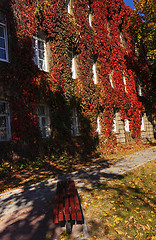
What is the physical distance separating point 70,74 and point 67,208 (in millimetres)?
10206

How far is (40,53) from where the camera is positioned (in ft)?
37.7

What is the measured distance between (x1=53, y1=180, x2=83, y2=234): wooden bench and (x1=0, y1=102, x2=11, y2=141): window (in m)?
5.62

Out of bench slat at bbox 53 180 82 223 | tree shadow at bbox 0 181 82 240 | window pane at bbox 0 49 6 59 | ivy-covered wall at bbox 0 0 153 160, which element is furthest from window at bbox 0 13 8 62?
bench slat at bbox 53 180 82 223

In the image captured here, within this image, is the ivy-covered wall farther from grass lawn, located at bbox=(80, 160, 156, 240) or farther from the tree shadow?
grass lawn, located at bbox=(80, 160, 156, 240)

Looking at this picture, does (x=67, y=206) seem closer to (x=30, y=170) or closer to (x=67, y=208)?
(x=67, y=208)

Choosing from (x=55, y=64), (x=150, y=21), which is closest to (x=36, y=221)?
(x=55, y=64)

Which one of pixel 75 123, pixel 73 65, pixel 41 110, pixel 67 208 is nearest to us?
pixel 67 208

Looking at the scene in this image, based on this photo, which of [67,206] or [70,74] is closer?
[67,206]

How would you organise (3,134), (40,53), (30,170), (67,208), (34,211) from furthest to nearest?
(40,53)
(3,134)
(30,170)
(34,211)
(67,208)

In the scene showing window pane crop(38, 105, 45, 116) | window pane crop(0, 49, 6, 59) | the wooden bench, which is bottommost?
the wooden bench

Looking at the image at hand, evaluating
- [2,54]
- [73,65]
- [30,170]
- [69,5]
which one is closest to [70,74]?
[73,65]

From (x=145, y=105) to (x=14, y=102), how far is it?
1503cm

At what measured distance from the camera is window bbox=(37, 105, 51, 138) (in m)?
10.8

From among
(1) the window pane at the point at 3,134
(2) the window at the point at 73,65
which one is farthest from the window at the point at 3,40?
(2) the window at the point at 73,65
